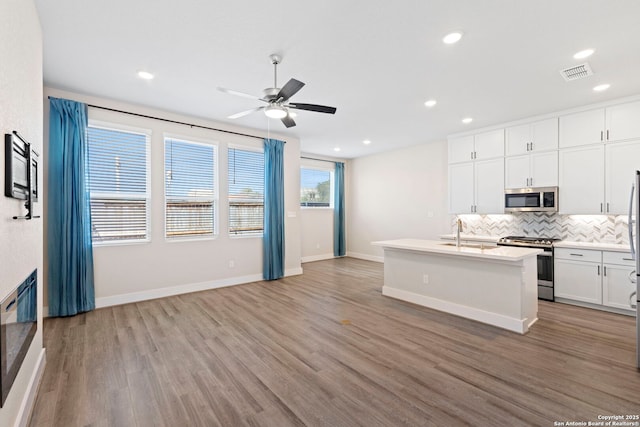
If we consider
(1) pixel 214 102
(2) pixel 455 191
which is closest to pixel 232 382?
(1) pixel 214 102

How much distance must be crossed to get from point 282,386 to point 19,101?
2669 millimetres

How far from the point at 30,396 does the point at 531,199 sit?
6373 millimetres

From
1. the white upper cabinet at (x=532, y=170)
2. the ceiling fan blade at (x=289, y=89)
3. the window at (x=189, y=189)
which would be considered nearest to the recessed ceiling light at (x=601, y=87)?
the white upper cabinet at (x=532, y=170)

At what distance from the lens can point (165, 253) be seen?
4.70 metres

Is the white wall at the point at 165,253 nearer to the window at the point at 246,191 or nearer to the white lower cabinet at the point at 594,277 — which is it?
the window at the point at 246,191

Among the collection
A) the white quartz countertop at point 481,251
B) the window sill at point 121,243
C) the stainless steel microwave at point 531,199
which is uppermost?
the stainless steel microwave at point 531,199

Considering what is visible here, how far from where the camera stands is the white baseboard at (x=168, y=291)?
164 inches

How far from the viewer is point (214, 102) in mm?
4281

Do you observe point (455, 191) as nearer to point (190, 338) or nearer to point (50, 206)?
point (190, 338)

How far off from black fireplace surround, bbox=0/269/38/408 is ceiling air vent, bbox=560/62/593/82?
5.13 metres

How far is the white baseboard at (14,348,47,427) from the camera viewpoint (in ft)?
5.88

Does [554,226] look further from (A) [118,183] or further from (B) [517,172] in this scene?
(A) [118,183]

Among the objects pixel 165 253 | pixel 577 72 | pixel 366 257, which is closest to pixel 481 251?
pixel 577 72

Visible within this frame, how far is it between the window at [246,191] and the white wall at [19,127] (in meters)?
3.03
